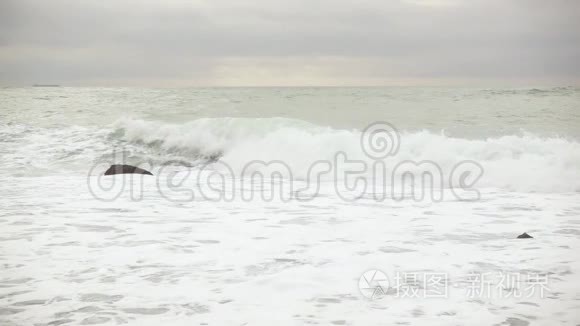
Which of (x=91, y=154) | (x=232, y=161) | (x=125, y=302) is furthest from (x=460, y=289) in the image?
(x=91, y=154)

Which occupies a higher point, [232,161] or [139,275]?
[232,161]

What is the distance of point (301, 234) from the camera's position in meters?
5.45

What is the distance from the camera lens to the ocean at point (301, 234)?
337 cm

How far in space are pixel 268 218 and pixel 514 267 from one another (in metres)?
3.00

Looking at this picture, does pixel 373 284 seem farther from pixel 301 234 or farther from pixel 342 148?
pixel 342 148

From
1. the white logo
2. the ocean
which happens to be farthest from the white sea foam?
the white logo

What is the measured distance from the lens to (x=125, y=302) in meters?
3.42

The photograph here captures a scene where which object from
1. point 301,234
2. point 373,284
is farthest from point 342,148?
point 373,284

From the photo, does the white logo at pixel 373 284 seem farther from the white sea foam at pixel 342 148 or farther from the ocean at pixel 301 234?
the white sea foam at pixel 342 148

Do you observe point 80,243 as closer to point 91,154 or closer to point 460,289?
A: point 460,289

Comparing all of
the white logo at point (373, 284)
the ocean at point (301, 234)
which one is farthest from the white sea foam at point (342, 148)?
the white logo at point (373, 284)

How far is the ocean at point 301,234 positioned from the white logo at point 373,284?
2 cm

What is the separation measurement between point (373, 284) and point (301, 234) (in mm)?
1693

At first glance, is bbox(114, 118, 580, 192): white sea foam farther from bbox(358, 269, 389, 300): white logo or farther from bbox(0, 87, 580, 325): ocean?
bbox(358, 269, 389, 300): white logo
